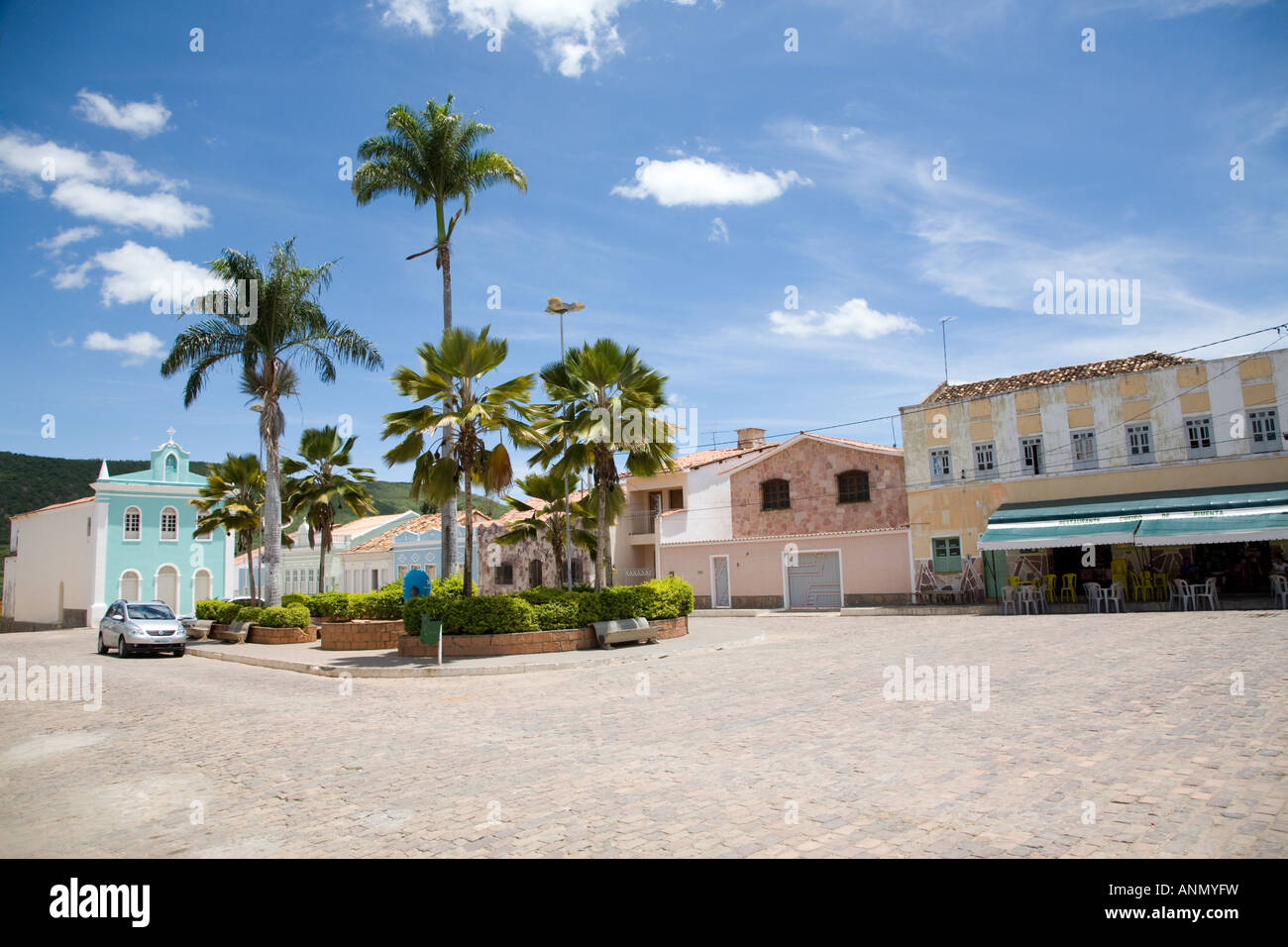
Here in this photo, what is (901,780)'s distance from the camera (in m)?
6.40

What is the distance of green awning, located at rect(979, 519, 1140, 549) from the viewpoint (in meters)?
25.0

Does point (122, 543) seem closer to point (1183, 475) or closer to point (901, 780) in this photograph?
point (901, 780)

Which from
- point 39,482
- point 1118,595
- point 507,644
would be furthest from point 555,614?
point 39,482

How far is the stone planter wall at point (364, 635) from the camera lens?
2141 centimetres

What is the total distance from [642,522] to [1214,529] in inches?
1038

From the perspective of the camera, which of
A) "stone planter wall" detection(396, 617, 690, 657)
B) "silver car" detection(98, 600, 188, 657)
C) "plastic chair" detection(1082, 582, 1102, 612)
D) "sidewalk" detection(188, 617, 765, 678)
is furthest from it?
"plastic chair" detection(1082, 582, 1102, 612)

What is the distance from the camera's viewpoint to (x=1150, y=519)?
2494 cm

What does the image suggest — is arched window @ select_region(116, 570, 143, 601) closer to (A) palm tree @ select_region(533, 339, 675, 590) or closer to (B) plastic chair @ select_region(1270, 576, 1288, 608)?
(A) palm tree @ select_region(533, 339, 675, 590)

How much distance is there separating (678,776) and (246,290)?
84.4ft

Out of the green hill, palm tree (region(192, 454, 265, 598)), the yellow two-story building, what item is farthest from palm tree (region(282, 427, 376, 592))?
the green hill

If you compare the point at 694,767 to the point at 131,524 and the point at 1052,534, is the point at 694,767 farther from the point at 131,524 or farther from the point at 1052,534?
the point at 131,524

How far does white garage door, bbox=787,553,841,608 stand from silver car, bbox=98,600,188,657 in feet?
78.7

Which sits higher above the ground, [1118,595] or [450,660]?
[1118,595]
